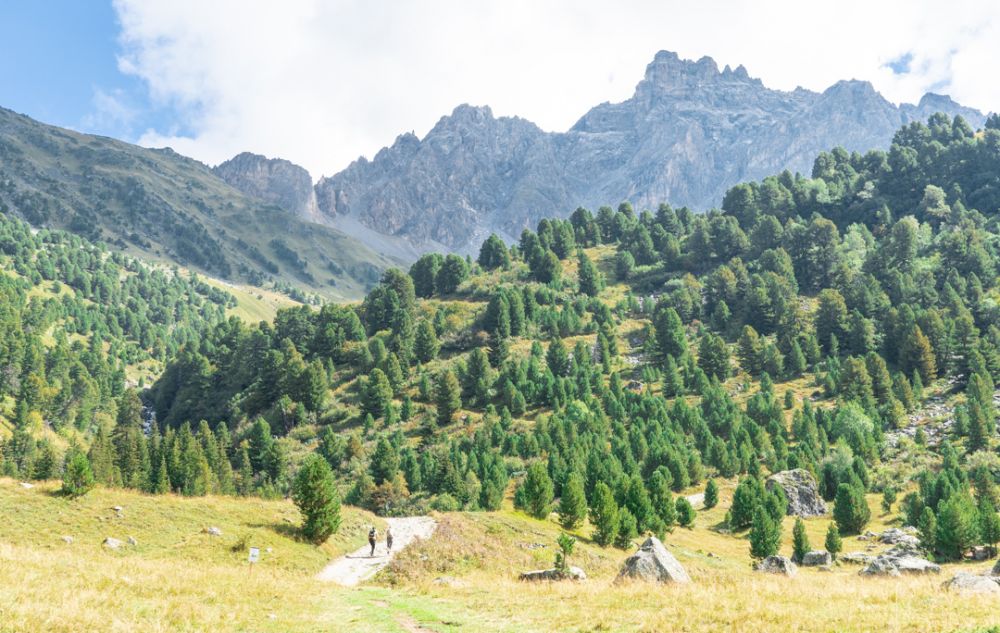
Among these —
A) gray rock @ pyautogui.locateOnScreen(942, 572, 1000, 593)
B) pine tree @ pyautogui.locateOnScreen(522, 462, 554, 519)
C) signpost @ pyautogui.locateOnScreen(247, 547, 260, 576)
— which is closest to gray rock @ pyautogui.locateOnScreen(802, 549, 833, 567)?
pine tree @ pyautogui.locateOnScreen(522, 462, 554, 519)

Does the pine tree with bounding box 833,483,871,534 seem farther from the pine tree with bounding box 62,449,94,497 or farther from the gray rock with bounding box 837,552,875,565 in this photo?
the pine tree with bounding box 62,449,94,497

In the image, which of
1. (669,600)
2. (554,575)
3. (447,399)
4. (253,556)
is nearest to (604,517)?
(554,575)

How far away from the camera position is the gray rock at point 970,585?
2553 centimetres

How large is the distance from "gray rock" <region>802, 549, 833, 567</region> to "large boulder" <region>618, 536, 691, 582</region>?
3437 centimetres

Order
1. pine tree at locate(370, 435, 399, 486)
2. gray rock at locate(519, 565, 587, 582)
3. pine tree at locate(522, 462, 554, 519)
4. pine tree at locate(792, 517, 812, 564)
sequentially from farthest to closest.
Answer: pine tree at locate(370, 435, 399, 486), pine tree at locate(522, 462, 554, 519), pine tree at locate(792, 517, 812, 564), gray rock at locate(519, 565, 587, 582)

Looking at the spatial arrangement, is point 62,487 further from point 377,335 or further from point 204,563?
point 377,335

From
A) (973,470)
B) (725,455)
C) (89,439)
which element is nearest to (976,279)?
(973,470)

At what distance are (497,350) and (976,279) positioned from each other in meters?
128

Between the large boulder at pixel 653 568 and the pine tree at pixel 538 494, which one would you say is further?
the pine tree at pixel 538 494

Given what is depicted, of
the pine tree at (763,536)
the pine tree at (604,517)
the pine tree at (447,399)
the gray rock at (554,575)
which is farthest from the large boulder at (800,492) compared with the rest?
the gray rock at (554,575)

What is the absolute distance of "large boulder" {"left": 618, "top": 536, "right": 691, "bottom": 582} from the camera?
34875mm

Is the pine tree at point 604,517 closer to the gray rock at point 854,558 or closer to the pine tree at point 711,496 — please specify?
the gray rock at point 854,558

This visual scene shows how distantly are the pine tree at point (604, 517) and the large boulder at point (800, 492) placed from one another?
1738 inches

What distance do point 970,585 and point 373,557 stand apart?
35.2 meters
